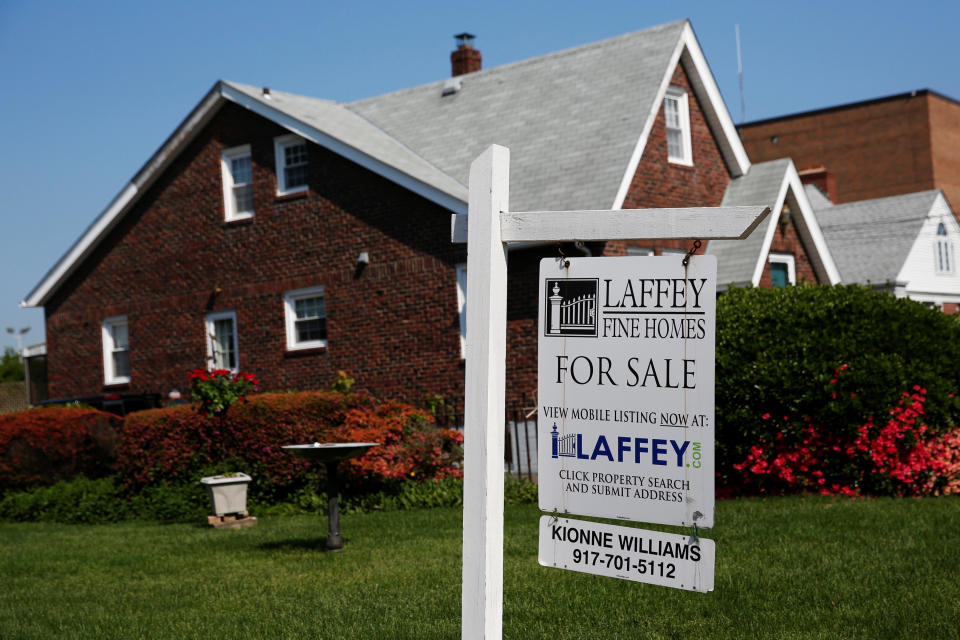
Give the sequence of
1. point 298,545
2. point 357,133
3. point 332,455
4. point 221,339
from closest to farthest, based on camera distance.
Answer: point 332,455 < point 298,545 < point 357,133 < point 221,339

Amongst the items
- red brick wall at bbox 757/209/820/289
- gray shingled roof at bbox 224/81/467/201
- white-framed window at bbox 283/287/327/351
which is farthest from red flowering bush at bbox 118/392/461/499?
red brick wall at bbox 757/209/820/289

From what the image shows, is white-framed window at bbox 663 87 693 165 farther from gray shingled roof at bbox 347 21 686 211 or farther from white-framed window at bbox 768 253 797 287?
white-framed window at bbox 768 253 797 287

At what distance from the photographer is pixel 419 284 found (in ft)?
63.9

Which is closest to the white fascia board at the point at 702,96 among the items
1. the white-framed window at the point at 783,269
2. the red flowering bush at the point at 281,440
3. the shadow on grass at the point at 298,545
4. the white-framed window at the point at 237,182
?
the white-framed window at the point at 783,269

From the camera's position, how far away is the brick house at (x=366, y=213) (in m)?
19.2

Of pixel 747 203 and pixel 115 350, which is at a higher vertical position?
pixel 747 203

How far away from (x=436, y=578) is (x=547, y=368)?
174 inches

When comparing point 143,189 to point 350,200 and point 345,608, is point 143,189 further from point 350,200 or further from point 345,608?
point 345,608

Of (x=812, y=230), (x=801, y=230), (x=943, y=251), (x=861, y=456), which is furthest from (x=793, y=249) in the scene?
(x=943, y=251)

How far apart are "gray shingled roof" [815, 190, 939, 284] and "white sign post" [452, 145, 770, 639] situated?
32.7 metres

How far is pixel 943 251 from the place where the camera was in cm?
3731

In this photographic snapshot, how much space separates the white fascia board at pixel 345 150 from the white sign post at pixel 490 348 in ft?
44.9

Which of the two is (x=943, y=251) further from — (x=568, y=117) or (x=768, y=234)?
(x=568, y=117)

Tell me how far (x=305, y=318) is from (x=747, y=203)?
9.47 meters
